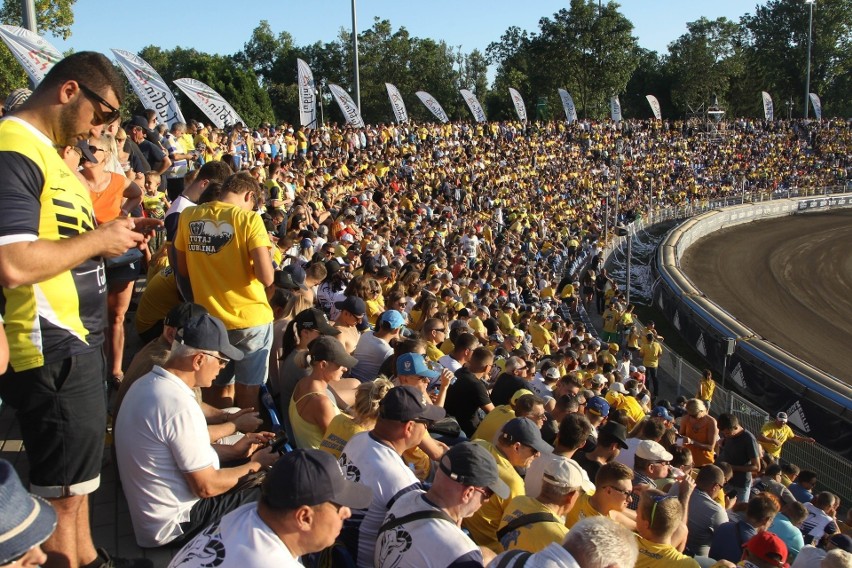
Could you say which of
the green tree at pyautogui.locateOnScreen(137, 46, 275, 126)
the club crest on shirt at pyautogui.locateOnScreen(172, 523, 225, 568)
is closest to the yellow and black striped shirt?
the club crest on shirt at pyautogui.locateOnScreen(172, 523, 225, 568)

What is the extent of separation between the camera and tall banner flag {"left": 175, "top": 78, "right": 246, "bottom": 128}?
1841cm

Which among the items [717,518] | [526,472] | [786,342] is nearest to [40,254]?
[526,472]

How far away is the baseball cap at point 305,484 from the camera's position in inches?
109

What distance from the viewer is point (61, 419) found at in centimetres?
309

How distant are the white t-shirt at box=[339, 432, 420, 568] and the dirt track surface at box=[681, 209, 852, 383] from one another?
21260mm

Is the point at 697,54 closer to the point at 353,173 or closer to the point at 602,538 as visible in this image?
the point at 353,173

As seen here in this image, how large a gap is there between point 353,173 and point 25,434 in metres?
21.6

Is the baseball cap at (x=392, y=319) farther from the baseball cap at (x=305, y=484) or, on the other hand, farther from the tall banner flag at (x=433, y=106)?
the tall banner flag at (x=433, y=106)

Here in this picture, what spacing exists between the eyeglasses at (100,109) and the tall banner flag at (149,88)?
1284cm

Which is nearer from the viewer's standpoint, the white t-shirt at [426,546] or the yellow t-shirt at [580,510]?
the white t-shirt at [426,546]

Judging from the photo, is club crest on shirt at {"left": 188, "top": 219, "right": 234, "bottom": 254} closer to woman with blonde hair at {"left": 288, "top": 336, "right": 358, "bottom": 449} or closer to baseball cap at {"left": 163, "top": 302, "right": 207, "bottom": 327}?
woman with blonde hair at {"left": 288, "top": 336, "right": 358, "bottom": 449}

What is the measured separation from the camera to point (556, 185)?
40.0m

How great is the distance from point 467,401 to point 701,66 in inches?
3146

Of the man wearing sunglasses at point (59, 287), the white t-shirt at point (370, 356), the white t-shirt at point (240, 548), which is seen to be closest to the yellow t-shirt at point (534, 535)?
the white t-shirt at point (240, 548)
